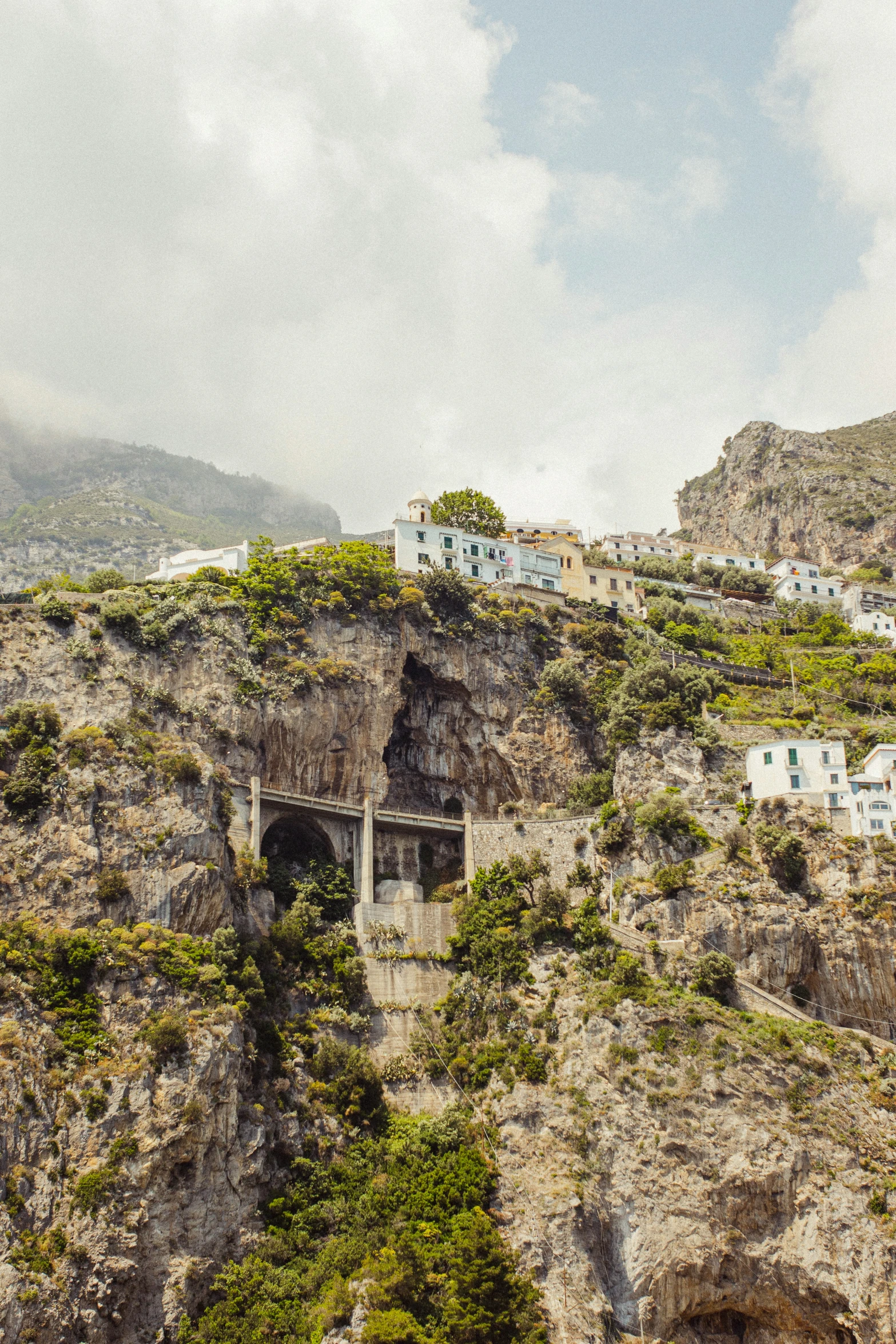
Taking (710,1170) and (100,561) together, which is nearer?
(710,1170)

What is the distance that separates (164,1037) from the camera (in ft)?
129

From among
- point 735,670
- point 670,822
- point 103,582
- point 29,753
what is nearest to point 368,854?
point 670,822

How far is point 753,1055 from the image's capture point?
43375 millimetres

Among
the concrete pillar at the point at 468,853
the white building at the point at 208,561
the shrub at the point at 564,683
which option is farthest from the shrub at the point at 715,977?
the white building at the point at 208,561

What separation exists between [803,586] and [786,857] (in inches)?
1959

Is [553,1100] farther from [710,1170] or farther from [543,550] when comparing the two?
[543,550]

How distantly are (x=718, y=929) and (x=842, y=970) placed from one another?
539 cm

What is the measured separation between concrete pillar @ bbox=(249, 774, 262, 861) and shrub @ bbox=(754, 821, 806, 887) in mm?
23270

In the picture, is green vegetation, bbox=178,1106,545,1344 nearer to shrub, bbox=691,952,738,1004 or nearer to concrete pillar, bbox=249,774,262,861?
shrub, bbox=691,952,738,1004

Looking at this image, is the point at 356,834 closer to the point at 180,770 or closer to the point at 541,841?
the point at 541,841

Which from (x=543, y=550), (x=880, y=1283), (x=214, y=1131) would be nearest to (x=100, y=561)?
(x=543, y=550)

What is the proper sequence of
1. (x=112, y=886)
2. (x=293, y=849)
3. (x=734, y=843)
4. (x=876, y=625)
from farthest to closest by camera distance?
(x=876, y=625) → (x=293, y=849) → (x=734, y=843) → (x=112, y=886)

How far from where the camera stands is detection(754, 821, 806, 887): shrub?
48.0 metres

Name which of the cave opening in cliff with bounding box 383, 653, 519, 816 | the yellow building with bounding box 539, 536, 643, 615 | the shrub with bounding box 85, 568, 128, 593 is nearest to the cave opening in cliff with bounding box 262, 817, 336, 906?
the cave opening in cliff with bounding box 383, 653, 519, 816
